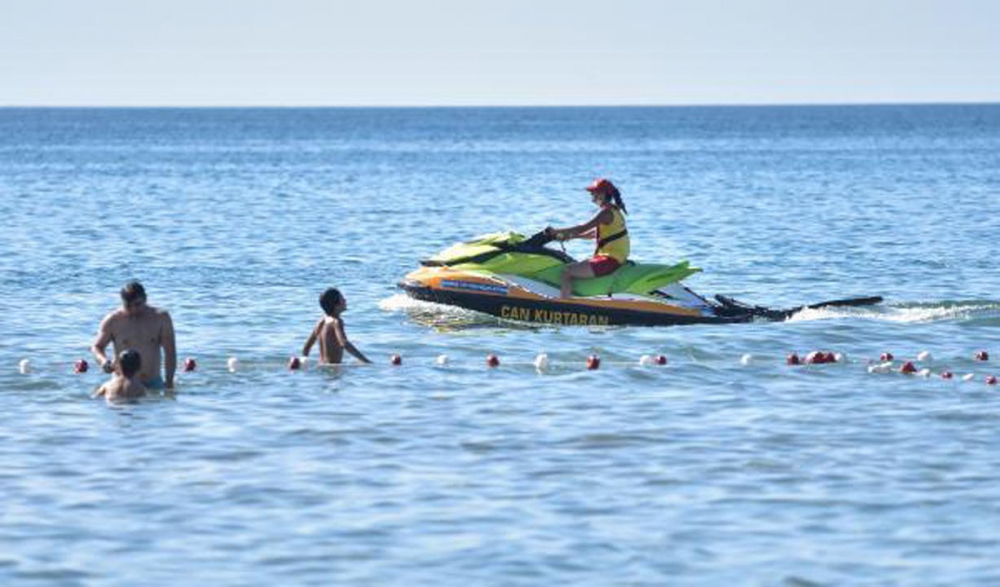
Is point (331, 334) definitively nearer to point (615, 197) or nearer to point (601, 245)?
point (615, 197)

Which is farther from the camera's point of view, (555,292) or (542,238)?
(542,238)

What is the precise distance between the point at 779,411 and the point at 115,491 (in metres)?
6.43

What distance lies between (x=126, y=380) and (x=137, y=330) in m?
0.46

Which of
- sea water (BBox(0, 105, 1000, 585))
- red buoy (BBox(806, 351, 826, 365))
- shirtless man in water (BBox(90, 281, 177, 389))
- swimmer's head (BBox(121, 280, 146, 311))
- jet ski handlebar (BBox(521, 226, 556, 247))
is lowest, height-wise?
sea water (BBox(0, 105, 1000, 585))

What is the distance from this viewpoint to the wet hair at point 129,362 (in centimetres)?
1783

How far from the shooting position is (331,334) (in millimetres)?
20297

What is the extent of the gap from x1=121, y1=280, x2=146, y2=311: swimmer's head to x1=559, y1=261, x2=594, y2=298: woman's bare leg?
23.8 feet

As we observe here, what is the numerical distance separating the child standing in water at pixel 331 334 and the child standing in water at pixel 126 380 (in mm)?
2214

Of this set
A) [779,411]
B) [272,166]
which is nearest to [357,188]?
[272,166]

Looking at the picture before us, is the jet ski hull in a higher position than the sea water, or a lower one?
higher

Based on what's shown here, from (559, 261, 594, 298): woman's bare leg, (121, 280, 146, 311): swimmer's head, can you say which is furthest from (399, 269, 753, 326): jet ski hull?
(121, 280, 146, 311): swimmer's head

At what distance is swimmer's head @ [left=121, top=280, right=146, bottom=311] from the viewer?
18.0 meters

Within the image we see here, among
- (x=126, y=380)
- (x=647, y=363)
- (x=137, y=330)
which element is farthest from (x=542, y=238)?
(x=126, y=380)

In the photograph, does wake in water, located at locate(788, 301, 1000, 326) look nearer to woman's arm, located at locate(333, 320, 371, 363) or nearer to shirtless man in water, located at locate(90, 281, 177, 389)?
woman's arm, located at locate(333, 320, 371, 363)
